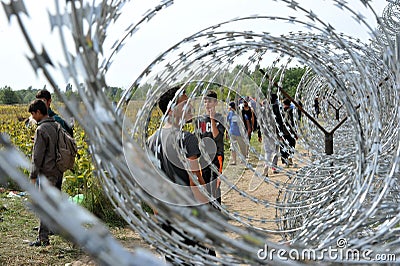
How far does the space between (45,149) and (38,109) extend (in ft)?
1.66

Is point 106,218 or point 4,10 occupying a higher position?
point 4,10

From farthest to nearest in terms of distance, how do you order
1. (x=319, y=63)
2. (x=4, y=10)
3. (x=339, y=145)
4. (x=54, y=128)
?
(x=339, y=145)
(x=54, y=128)
(x=319, y=63)
(x=4, y=10)

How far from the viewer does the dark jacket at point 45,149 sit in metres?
5.73

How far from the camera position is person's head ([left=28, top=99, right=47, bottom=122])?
5.82 meters

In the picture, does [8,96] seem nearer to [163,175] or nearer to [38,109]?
[38,109]

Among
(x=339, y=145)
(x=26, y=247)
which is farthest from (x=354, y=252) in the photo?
(x=339, y=145)

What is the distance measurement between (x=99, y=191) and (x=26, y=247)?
1452 millimetres

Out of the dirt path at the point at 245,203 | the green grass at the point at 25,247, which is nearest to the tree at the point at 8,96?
the dirt path at the point at 245,203

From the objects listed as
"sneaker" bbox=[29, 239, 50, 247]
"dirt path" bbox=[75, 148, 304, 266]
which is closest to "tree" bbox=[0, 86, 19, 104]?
"dirt path" bbox=[75, 148, 304, 266]

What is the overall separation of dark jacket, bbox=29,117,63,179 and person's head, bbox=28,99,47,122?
0.10 m

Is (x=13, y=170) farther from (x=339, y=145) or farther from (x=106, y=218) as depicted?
(x=339, y=145)

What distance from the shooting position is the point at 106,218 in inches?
284

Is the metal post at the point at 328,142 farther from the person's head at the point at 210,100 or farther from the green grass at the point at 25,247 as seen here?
the green grass at the point at 25,247

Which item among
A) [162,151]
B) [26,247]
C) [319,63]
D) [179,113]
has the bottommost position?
[26,247]
